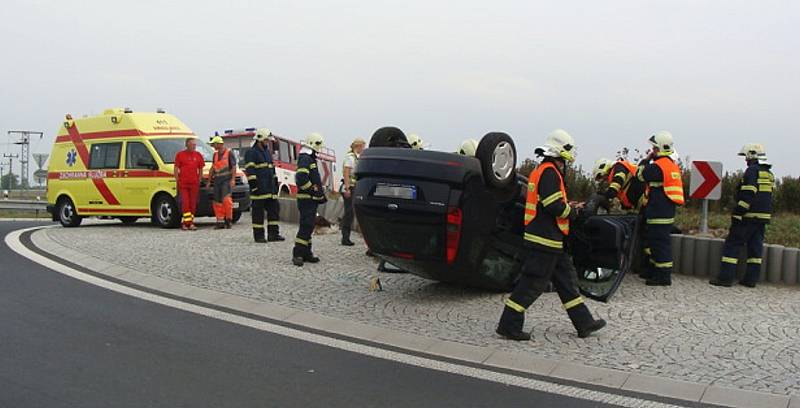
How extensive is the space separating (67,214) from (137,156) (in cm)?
244

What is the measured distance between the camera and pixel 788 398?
16.2 ft

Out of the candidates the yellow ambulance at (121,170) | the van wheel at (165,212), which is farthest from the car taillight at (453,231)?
the van wheel at (165,212)

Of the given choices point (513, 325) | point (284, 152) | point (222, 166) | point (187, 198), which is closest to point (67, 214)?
point (187, 198)

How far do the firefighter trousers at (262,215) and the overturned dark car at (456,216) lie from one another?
17.2ft

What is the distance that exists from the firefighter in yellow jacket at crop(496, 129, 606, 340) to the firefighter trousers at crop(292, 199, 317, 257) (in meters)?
4.22

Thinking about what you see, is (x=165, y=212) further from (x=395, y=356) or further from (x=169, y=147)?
(x=395, y=356)

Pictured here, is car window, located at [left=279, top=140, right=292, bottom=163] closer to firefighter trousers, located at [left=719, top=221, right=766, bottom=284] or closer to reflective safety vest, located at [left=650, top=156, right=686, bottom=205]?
reflective safety vest, located at [left=650, top=156, right=686, bottom=205]

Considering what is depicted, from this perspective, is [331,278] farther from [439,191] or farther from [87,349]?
[87,349]

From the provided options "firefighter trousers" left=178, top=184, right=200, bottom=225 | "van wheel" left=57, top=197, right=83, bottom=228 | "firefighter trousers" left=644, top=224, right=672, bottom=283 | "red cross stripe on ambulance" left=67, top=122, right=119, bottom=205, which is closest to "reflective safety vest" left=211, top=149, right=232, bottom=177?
"firefighter trousers" left=178, top=184, right=200, bottom=225

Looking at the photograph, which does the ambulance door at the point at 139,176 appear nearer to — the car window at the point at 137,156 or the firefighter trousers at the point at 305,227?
the car window at the point at 137,156

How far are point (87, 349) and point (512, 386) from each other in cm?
320

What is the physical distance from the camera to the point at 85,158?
1644 cm

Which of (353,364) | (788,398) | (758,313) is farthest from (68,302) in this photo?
(758,313)

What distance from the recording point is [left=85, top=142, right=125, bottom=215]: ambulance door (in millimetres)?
16016
